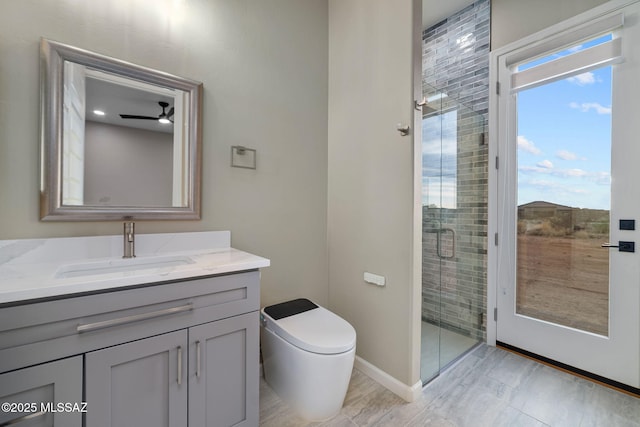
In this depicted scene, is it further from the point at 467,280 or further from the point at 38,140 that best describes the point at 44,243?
the point at 467,280

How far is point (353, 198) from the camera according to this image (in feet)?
6.82

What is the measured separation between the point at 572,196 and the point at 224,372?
2633 millimetres

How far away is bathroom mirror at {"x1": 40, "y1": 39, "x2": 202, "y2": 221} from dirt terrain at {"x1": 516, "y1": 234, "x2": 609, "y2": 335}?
104 inches

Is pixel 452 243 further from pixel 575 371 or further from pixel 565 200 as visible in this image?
pixel 575 371

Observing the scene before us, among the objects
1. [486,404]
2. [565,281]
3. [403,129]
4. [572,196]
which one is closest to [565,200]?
[572,196]

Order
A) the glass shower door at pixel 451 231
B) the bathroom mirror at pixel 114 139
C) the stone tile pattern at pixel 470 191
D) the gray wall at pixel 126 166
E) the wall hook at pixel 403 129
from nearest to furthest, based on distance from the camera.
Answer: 1. the bathroom mirror at pixel 114 139
2. the gray wall at pixel 126 166
3. the wall hook at pixel 403 129
4. the glass shower door at pixel 451 231
5. the stone tile pattern at pixel 470 191

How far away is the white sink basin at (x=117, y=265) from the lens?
120 centimetres

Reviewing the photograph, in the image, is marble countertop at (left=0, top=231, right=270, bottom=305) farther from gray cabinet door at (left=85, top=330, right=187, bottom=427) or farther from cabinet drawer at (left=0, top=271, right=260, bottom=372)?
gray cabinet door at (left=85, top=330, right=187, bottom=427)

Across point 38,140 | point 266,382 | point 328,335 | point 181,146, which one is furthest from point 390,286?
point 38,140

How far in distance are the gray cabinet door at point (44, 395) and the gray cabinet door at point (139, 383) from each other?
0.03m

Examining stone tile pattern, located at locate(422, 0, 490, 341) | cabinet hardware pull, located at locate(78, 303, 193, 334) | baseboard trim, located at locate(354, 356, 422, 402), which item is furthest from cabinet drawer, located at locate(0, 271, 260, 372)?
stone tile pattern, located at locate(422, 0, 490, 341)

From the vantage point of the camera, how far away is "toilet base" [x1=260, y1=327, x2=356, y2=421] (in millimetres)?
1409

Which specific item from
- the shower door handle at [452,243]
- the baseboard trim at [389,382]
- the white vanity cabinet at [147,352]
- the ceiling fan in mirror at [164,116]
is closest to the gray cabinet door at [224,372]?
the white vanity cabinet at [147,352]

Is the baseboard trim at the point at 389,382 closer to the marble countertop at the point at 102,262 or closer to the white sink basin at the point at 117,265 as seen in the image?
the marble countertop at the point at 102,262
